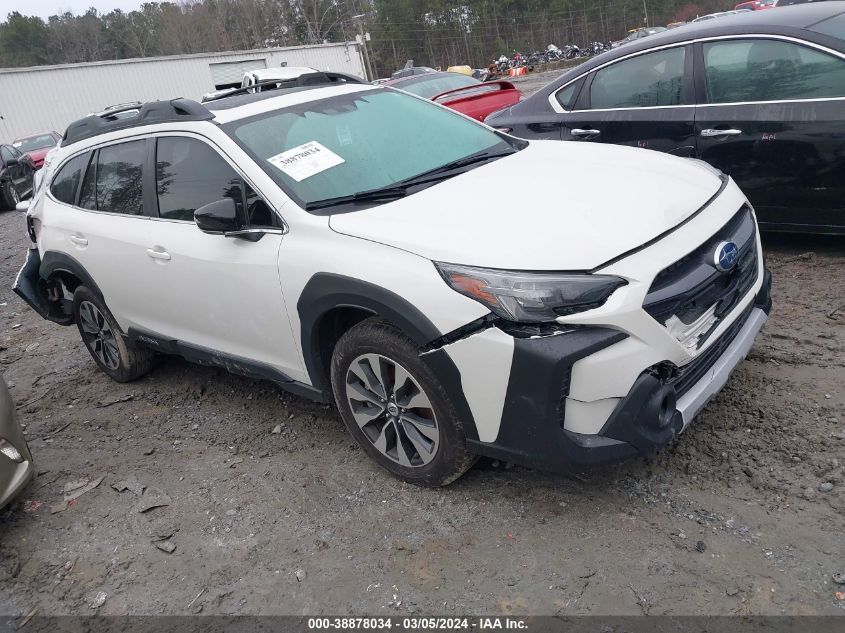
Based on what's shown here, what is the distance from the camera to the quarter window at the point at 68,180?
467 cm

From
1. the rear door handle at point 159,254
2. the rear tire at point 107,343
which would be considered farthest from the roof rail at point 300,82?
the rear tire at point 107,343

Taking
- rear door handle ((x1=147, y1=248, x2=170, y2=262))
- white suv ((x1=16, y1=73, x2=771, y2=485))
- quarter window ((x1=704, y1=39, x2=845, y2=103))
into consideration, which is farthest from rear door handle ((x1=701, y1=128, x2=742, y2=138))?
rear door handle ((x1=147, y1=248, x2=170, y2=262))

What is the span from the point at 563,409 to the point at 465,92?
7653 millimetres

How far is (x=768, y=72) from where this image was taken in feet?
14.9

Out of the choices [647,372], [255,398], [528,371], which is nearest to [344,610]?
[528,371]

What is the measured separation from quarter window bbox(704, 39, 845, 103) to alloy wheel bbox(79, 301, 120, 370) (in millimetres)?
4472

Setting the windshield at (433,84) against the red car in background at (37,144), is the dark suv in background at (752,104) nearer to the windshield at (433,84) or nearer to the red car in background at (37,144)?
the windshield at (433,84)

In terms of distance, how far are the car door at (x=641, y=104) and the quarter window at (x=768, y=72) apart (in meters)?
0.18

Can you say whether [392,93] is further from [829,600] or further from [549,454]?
[829,600]

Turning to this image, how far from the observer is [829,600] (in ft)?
7.50

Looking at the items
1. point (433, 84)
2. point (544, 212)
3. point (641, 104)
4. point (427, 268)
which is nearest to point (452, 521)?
point (427, 268)

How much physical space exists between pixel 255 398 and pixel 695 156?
3.41 meters

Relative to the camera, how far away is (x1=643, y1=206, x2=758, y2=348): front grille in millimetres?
2553

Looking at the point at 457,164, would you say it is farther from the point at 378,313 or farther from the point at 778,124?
the point at 778,124
